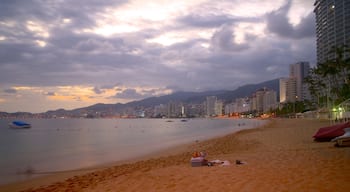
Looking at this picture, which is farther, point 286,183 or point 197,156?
point 197,156

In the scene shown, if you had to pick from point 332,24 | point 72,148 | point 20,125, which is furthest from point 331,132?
point 332,24

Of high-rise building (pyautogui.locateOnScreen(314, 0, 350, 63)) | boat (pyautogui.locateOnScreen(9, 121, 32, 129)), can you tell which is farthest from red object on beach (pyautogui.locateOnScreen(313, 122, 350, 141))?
high-rise building (pyautogui.locateOnScreen(314, 0, 350, 63))

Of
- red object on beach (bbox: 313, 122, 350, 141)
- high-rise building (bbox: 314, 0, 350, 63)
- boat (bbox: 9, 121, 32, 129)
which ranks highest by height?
high-rise building (bbox: 314, 0, 350, 63)

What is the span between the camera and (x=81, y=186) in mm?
8562

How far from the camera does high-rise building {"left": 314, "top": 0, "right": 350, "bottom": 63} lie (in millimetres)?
87438

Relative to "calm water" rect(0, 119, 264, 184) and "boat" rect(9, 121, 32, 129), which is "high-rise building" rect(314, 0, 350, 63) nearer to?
"calm water" rect(0, 119, 264, 184)

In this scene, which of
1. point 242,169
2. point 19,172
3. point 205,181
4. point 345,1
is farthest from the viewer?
point 345,1

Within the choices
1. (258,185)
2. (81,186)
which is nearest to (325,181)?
(258,185)

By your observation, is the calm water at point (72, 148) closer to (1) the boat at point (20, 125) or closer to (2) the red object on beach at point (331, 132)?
(2) the red object on beach at point (331, 132)

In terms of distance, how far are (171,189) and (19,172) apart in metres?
9.94

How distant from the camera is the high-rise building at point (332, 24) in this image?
8744 centimetres

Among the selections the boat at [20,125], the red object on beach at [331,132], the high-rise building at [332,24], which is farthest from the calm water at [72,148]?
the high-rise building at [332,24]

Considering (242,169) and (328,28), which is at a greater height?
(328,28)

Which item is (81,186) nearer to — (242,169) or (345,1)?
(242,169)
